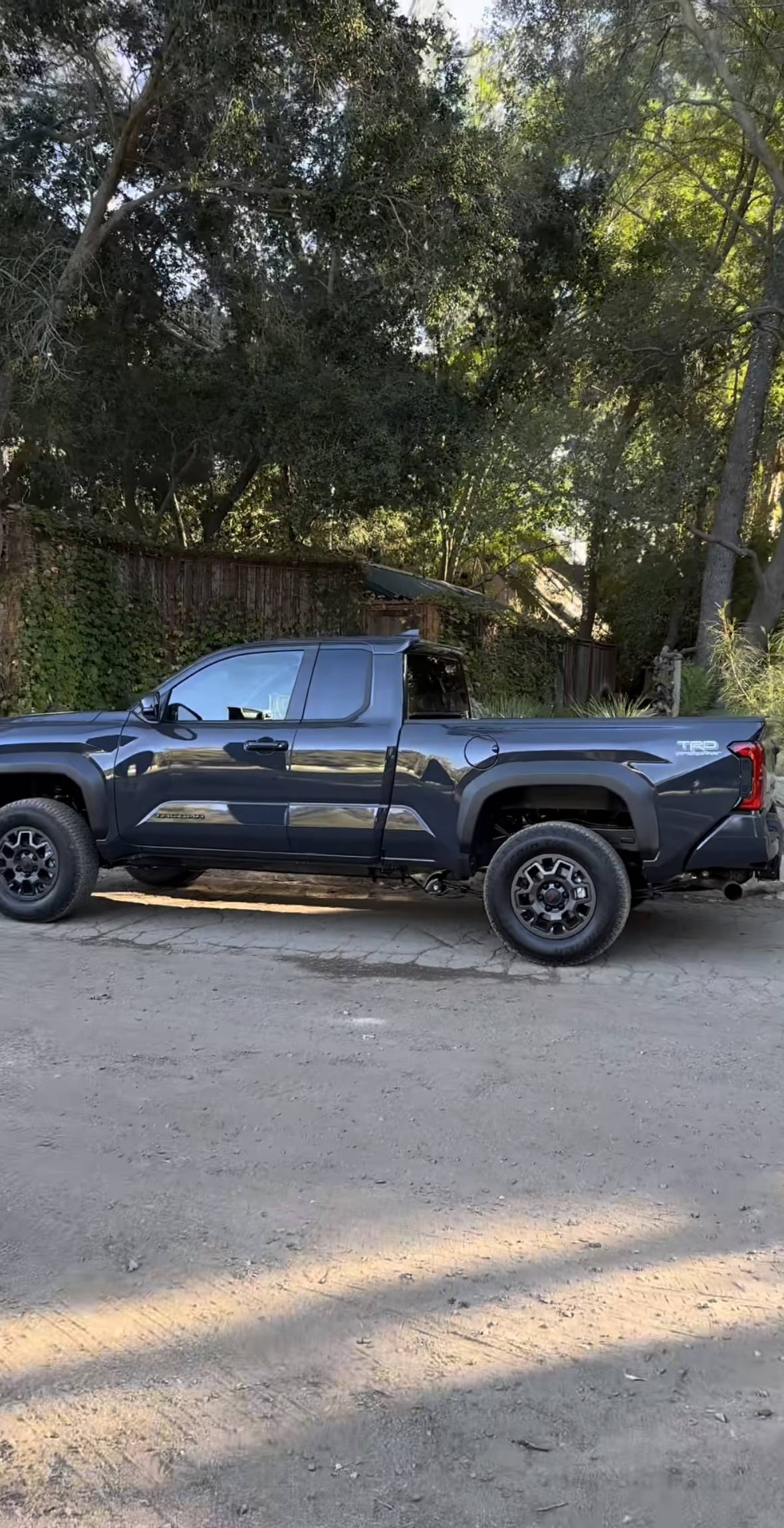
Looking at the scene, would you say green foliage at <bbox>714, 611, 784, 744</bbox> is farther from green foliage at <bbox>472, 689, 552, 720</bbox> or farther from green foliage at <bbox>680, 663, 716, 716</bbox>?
green foliage at <bbox>472, 689, 552, 720</bbox>

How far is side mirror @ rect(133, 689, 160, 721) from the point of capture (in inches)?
260

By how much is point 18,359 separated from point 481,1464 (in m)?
12.2

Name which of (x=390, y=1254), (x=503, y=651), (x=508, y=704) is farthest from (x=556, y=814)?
(x=503, y=651)

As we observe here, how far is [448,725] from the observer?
605 cm

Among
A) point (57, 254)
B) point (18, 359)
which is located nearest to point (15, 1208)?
point (18, 359)

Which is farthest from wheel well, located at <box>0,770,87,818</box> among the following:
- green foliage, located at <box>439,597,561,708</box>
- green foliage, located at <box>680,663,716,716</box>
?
green foliage, located at <box>680,663,716,716</box>

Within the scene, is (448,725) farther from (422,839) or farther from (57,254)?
(57,254)

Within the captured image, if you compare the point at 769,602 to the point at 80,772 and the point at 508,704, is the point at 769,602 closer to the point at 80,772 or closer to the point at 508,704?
the point at 508,704

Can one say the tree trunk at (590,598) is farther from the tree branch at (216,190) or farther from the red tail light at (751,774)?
the red tail light at (751,774)

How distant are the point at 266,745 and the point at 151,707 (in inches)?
33.8

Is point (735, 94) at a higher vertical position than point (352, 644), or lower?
higher

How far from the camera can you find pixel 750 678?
40.5 ft

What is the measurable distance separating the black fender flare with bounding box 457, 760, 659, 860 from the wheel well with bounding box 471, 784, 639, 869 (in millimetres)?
62

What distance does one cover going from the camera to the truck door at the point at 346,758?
242 inches
